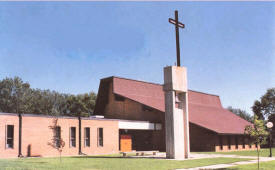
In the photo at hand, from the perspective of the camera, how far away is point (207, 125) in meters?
39.2

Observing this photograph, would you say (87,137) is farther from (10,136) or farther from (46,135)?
(10,136)

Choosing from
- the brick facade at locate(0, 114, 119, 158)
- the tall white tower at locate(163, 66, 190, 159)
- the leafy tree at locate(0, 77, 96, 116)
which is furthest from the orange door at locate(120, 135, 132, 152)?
the leafy tree at locate(0, 77, 96, 116)

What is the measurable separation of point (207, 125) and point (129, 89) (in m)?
11.2

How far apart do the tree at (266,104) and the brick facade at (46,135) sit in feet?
150

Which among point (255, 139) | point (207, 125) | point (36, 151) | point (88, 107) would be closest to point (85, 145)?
point (36, 151)

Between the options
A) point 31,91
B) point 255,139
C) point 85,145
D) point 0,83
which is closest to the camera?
point 255,139

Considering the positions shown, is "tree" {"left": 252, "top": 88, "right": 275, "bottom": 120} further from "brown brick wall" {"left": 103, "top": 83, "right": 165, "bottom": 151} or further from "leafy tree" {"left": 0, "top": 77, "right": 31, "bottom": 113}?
"leafy tree" {"left": 0, "top": 77, "right": 31, "bottom": 113}

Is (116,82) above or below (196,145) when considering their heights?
above

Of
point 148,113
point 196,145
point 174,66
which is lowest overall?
point 196,145

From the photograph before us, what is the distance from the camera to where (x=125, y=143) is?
39406 mm

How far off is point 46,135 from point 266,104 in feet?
179

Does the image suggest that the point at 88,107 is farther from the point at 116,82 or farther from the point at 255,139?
the point at 255,139

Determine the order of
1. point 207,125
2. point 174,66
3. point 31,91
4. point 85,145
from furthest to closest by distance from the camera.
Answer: point 31,91 → point 207,125 → point 85,145 → point 174,66

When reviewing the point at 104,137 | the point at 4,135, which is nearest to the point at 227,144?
the point at 104,137
